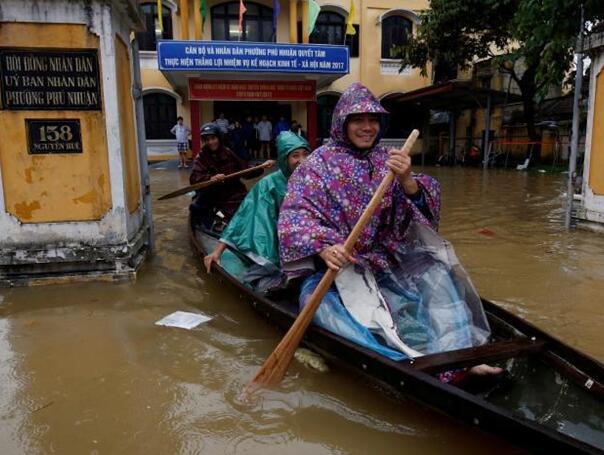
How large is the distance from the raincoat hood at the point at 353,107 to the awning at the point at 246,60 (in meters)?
12.1

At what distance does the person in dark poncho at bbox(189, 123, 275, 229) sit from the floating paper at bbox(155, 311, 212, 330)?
2.35m

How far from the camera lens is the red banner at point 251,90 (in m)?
15.6

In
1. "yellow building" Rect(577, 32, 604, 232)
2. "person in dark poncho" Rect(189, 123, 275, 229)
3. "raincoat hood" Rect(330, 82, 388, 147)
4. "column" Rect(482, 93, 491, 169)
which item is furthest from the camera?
"column" Rect(482, 93, 491, 169)

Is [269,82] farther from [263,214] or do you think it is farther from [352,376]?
[352,376]

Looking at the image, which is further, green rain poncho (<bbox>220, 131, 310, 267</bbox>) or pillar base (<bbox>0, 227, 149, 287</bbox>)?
pillar base (<bbox>0, 227, 149, 287</bbox>)

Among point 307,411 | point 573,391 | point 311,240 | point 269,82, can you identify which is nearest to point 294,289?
point 311,240

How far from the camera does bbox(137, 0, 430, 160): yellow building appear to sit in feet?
55.1

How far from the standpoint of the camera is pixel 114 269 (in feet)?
14.8

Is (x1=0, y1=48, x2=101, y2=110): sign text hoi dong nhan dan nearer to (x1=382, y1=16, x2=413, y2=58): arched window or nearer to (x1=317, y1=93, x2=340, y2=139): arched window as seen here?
(x1=317, y1=93, x2=340, y2=139): arched window

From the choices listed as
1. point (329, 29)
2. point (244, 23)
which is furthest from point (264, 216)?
point (329, 29)

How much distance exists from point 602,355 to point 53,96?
4406mm

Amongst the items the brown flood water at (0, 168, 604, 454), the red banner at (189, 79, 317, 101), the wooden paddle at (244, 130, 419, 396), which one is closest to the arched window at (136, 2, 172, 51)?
the red banner at (189, 79, 317, 101)

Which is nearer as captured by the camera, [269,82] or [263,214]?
[263,214]

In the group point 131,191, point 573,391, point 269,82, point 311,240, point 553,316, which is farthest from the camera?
point 269,82
